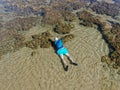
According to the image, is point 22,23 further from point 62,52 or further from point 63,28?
point 62,52

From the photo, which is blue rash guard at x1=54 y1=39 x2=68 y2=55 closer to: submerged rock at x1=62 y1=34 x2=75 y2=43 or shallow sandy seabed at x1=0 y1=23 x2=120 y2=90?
shallow sandy seabed at x1=0 y1=23 x2=120 y2=90

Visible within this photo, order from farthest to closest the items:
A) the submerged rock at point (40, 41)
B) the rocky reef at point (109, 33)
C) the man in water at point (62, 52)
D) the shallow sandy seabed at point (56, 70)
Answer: the submerged rock at point (40, 41), the rocky reef at point (109, 33), the man in water at point (62, 52), the shallow sandy seabed at point (56, 70)

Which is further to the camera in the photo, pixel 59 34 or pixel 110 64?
pixel 59 34

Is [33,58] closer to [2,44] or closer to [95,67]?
[2,44]

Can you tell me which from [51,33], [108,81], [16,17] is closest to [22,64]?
[51,33]

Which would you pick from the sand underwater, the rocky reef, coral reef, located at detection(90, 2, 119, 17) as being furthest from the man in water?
coral reef, located at detection(90, 2, 119, 17)

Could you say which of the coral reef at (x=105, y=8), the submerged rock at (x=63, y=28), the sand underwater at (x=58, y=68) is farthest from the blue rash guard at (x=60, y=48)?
the coral reef at (x=105, y=8)

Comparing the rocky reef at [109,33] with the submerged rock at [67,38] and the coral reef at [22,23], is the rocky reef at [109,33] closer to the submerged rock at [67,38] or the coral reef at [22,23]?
the submerged rock at [67,38]
